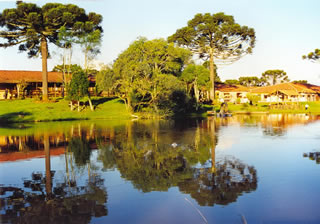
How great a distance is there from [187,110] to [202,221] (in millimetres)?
38218

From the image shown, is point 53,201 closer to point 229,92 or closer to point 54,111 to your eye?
point 54,111

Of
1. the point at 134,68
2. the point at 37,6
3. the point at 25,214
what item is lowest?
the point at 25,214

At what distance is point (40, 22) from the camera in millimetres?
41281

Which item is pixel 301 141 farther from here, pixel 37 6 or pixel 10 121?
pixel 37 6

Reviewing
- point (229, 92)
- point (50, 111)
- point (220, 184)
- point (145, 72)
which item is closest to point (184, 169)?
point (220, 184)

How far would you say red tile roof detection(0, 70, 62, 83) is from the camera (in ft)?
166

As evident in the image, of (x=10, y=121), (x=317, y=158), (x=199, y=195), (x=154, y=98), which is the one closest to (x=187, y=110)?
(x=154, y=98)

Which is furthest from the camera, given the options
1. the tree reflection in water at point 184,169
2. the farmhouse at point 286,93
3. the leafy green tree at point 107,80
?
the farmhouse at point 286,93

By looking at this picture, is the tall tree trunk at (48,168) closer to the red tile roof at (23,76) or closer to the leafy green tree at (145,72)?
the leafy green tree at (145,72)

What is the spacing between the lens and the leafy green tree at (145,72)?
3659 cm

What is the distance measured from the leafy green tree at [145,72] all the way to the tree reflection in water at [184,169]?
67.1 ft

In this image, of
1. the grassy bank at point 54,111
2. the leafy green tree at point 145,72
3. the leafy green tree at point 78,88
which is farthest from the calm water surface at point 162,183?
the leafy green tree at point 78,88

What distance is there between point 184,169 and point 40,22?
36.7 metres

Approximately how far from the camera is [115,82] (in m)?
38.2
